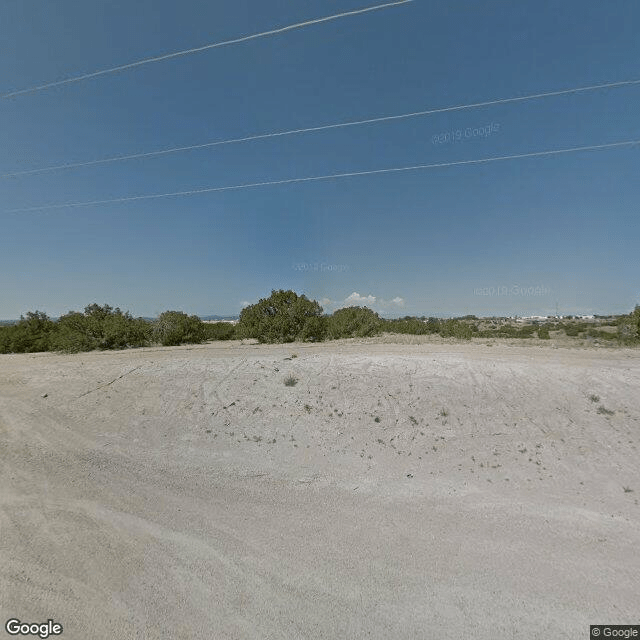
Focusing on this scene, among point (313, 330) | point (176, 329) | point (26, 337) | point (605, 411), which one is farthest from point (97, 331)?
point (605, 411)

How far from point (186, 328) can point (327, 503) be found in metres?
27.7

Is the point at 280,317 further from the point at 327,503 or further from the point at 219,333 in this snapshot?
the point at 327,503

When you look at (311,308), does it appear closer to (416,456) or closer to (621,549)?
(416,456)

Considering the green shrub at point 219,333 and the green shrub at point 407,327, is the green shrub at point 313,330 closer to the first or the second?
the green shrub at point 219,333

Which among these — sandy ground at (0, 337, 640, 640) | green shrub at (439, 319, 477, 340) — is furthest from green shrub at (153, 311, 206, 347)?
green shrub at (439, 319, 477, 340)

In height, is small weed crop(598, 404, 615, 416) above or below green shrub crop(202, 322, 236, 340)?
below

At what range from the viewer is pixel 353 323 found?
1342 inches

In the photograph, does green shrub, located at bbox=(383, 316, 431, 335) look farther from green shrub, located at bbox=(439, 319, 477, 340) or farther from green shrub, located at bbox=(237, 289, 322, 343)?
green shrub, located at bbox=(237, 289, 322, 343)

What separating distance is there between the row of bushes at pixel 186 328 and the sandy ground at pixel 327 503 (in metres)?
13.0

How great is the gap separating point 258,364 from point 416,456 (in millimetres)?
8052

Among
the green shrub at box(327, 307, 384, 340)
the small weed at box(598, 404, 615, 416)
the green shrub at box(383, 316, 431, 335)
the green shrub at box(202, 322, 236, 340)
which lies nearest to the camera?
the small weed at box(598, 404, 615, 416)

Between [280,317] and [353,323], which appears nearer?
[280,317]

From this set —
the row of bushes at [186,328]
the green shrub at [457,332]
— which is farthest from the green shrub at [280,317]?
the green shrub at [457,332]

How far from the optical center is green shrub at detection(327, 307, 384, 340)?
3316 centimetres
